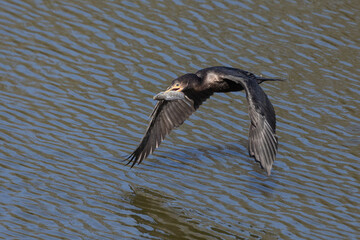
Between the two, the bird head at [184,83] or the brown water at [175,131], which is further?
the bird head at [184,83]

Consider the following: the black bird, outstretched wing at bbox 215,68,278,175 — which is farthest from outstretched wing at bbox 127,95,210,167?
outstretched wing at bbox 215,68,278,175

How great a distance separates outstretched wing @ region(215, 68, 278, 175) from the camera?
823 cm

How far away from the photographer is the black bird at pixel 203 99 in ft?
27.5

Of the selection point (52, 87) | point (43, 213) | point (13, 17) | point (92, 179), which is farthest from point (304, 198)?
point (13, 17)

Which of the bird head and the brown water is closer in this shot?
the brown water

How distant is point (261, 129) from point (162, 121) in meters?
2.29

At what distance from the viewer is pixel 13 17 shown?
→ 1422 cm

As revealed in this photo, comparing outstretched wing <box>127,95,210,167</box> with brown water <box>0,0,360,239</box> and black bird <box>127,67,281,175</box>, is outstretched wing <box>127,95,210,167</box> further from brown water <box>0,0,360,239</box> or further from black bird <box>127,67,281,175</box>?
brown water <box>0,0,360,239</box>

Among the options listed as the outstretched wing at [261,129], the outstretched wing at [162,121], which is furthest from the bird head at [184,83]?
the outstretched wing at [261,129]

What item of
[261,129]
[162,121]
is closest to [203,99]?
[162,121]

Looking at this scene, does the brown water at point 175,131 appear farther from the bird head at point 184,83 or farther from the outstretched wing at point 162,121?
the bird head at point 184,83

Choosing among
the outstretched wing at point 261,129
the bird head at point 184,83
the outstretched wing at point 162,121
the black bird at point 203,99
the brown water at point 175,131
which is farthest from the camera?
the outstretched wing at point 162,121

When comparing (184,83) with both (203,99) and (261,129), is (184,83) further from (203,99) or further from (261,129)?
(261,129)

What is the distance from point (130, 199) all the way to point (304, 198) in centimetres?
222
